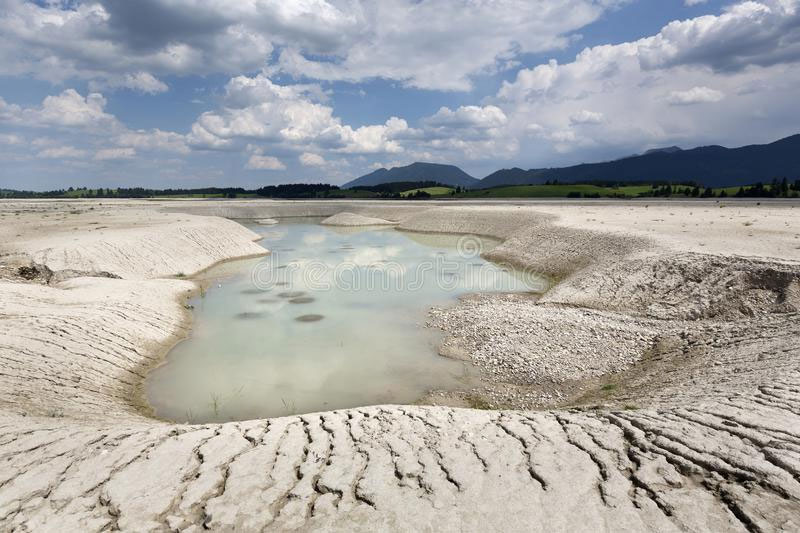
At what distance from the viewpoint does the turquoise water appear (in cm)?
1182

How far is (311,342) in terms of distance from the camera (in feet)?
52.7

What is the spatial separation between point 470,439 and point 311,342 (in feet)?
34.2

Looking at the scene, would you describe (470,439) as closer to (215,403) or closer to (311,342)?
(215,403)

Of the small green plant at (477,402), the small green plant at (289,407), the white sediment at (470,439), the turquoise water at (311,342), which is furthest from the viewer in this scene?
the turquoise water at (311,342)

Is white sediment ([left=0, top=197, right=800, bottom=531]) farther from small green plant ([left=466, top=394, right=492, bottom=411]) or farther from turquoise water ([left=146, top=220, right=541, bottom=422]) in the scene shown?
turquoise water ([left=146, top=220, right=541, bottom=422])

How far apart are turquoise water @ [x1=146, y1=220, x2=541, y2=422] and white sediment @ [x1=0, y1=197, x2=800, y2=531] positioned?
1.49m

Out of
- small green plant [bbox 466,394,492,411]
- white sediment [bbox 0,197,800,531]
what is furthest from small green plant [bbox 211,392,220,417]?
small green plant [bbox 466,394,492,411]

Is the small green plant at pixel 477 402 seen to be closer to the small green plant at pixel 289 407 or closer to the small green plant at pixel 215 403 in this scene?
the small green plant at pixel 289 407

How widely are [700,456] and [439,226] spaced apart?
58.2 meters

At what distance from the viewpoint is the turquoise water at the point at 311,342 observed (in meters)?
11.8

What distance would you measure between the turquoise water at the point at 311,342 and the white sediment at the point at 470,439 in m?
1.49

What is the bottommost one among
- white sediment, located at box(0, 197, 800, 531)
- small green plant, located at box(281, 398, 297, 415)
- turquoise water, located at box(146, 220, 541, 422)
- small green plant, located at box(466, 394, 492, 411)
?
small green plant, located at box(466, 394, 492, 411)

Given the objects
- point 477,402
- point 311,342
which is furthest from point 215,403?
point 477,402

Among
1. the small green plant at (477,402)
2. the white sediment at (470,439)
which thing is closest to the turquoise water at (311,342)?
the small green plant at (477,402)
